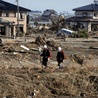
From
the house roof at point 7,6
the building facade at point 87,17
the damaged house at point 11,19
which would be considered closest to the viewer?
the damaged house at point 11,19

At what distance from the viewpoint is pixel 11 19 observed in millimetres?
53281

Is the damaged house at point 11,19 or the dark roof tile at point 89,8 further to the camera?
the dark roof tile at point 89,8

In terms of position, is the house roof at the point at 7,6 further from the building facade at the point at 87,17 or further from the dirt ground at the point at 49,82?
the dirt ground at the point at 49,82

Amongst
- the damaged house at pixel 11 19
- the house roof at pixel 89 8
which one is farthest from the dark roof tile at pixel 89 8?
the damaged house at pixel 11 19

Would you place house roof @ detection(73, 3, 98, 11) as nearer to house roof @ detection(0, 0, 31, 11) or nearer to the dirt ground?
house roof @ detection(0, 0, 31, 11)

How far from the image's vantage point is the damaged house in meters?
49.1

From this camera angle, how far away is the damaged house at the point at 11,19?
49.1 metres

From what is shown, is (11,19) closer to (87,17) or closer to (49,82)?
(87,17)

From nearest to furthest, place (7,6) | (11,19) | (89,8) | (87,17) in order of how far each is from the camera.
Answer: (11,19)
(7,6)
(87,17)
(89,8)

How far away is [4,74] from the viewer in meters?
16.8

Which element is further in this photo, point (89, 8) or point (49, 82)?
point (89, 8)

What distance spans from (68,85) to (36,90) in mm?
1443

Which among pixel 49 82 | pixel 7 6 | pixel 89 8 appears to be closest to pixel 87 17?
pixel 89 8

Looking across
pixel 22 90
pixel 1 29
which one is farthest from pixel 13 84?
pixel 1 29
